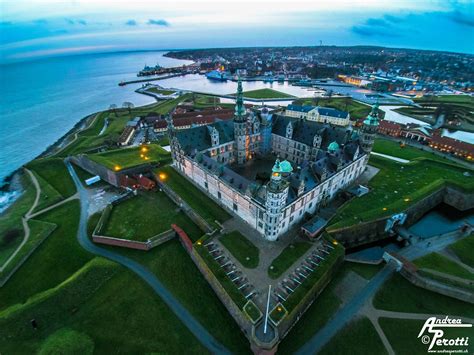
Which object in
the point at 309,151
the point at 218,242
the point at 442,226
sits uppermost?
the point at 309,151

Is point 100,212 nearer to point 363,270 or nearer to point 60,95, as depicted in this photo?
point 363,270

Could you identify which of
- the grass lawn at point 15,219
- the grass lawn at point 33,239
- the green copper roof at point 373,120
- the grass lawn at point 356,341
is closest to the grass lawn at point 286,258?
the grass lawn at point 356,341

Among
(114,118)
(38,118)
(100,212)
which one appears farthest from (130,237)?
(38,118)

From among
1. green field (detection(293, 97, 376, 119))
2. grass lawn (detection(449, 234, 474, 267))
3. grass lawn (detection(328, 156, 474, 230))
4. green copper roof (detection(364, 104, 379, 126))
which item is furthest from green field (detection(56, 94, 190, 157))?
grass lawn (detection(449, 234, 474, 267))

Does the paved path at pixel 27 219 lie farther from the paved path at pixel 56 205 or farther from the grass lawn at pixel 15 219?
the paved path at pixel 56 205

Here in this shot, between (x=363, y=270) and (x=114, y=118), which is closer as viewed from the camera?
(x=363, y=270)

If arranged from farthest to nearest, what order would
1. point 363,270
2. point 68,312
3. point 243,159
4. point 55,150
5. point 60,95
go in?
point 60,95
point 55,150
point 243,159
point 363,270
point 68,312

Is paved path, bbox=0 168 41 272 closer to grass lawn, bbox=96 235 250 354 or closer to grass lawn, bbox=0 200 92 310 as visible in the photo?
grass lawn, bbox=0 200 92 310
